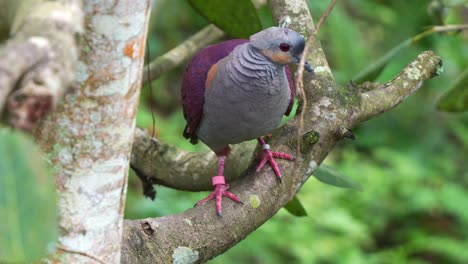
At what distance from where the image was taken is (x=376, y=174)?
5777 millimetres

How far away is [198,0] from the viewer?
270 cm

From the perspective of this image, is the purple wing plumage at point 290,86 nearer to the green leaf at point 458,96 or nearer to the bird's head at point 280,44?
the bird's head at point 280,44

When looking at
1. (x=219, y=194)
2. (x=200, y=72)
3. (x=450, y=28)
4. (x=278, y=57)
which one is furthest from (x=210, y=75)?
(x=450, y=28)

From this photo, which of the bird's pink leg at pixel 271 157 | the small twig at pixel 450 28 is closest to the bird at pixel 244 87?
→ the bird's pink leg at pixel 271 157

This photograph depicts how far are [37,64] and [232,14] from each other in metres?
1.81

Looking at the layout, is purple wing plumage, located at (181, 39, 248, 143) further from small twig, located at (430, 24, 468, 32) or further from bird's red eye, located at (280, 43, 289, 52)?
small twig, located at (430, 24, 468, 32)

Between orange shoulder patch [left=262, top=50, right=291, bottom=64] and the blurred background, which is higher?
orange shoulder patch [left=262, top=50, right=291, bottom=64]

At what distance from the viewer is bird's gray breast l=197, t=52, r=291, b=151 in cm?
254

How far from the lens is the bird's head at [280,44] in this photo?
7.95 feet

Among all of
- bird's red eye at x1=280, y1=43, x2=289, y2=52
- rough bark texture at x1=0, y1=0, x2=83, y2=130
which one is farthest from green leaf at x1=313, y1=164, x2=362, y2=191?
rough bark texture at x1=0, y1=0, x2=83, y2=130

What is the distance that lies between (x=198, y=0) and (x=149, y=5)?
1398 millimetres

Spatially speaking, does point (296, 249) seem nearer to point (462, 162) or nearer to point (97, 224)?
point (462, 162)

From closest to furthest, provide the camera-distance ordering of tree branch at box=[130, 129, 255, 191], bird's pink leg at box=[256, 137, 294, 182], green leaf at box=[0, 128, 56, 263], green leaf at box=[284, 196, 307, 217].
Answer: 1. green leaf at box=[0, 128, 56, 263]
2. bird's pink leg at box=[256, 137, 294, 182]
3. green leaf at box=[284, 196, 307, 217]
4. tree branch at box=[130, 129, 255, 191]

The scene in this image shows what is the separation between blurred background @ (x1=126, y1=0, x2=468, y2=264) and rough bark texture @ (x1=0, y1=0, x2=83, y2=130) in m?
2.88
